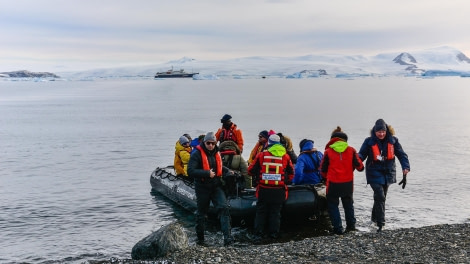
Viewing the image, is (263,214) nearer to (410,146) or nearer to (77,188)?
(77,188)

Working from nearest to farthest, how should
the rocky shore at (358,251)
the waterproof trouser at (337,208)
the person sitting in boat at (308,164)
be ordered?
the rocky shore at (358,251) → the waterproof trouser at (337,208) → the person sitting in boat at (308,164)

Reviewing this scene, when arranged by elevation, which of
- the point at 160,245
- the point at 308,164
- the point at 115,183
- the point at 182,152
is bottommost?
the point at 115,183

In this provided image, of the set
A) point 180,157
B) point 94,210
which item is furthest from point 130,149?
point 180,157

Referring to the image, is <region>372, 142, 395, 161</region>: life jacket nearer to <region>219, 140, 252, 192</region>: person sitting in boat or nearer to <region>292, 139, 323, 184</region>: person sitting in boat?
<region>292, 139, 323, 184</region>: person sitting in boat

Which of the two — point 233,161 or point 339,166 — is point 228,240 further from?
point 339,166

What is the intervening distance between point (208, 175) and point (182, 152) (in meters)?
2.82

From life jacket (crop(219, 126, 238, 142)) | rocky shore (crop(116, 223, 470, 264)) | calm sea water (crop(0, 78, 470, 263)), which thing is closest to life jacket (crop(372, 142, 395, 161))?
rocky shore (crop(116, 223, 470, 264))

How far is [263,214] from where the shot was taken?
911 cm

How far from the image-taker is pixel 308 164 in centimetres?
1009

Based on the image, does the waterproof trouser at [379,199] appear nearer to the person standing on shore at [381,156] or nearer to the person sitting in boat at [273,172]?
the person standing on shore at [381,156]

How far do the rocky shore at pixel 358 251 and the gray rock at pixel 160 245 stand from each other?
13 cm

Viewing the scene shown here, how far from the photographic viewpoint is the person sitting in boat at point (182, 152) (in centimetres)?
1065

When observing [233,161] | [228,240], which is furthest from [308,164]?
[228,240]

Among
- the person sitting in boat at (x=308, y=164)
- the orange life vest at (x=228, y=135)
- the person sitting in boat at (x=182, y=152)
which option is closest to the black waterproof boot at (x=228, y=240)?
the person sitting in boat at (x=308, y=164)
